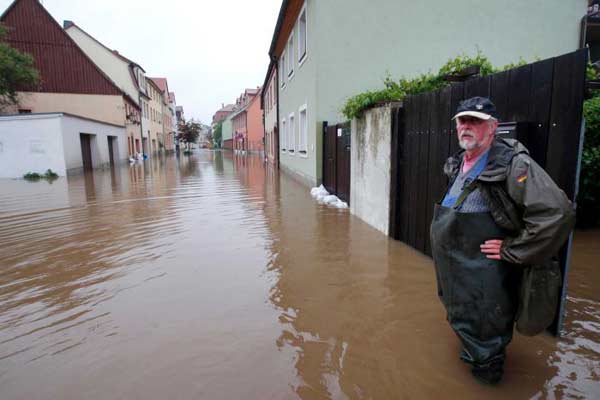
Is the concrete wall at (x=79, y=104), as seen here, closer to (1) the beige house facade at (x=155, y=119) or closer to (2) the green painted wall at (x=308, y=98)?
(1) the beige house facade at (x=155, y=119)

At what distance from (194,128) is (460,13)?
56953 mm

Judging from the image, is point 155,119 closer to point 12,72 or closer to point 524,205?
point 12,72

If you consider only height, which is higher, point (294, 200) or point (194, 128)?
point (194, 128)

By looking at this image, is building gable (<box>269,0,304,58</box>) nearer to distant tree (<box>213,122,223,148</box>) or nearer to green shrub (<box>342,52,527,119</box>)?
green shrub (<box>342,52,527,119</box>)

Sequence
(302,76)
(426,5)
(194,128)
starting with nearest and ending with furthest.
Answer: (426,5) < (302,76) < (194,128)

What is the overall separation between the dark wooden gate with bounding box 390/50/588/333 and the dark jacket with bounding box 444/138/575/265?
82cm

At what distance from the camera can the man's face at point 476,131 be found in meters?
2.11

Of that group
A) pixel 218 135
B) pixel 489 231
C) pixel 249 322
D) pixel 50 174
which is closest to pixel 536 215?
pixel 489 231

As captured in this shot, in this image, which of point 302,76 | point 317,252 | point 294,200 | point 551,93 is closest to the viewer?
point 551,93

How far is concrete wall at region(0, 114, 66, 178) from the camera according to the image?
55.5 feet

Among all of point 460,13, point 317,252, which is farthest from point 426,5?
point 317,252

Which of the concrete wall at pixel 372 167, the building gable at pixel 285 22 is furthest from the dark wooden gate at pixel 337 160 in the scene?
the building gable at pixel 285 22

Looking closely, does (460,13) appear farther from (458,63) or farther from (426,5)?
(458,63)

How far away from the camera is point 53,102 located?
83.1ft
